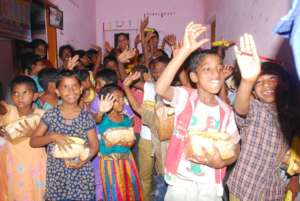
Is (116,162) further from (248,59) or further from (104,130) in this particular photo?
(248,59)

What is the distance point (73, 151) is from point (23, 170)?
0.41 m

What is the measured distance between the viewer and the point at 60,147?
2100 millimetres

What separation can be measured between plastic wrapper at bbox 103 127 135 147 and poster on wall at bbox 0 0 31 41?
174 centimetres

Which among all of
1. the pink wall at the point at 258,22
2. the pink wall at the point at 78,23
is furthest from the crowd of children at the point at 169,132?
the pink wall at the point at 78,23

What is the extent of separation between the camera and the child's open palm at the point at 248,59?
1.50 m

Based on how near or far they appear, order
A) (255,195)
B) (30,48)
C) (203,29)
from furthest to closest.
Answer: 1. (30,48)
2. (255,195)
3. (203,29)

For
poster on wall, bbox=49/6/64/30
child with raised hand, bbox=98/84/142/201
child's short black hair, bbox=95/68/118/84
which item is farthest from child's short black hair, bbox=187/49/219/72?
poster on wall, bbox=49/6/64/30

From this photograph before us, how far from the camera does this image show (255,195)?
5.59ft

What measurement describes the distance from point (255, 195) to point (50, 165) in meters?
1.25

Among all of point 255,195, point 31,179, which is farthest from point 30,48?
point 255,195

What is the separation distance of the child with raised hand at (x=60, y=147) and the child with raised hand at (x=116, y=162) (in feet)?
1.20

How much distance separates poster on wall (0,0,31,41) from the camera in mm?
3465

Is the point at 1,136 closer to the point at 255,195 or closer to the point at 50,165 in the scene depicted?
the point at 50,165

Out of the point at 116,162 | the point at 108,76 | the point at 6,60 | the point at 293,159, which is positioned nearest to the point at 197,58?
the point at 293,159
